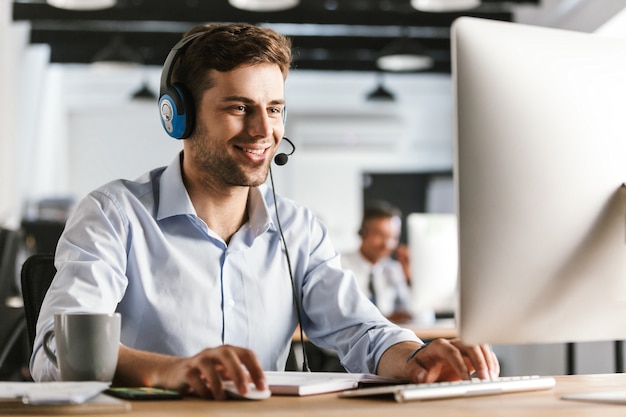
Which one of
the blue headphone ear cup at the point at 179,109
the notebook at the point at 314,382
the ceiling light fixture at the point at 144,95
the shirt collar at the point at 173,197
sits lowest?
the notebook at the point at 314,382

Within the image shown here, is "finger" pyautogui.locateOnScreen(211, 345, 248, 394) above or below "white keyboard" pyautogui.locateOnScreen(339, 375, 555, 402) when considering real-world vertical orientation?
above

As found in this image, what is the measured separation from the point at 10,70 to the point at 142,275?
5.80 meters

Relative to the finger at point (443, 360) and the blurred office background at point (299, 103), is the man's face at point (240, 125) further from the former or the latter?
the blurred office background at point (299, 103)

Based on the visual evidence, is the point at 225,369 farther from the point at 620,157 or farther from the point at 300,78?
the point at 300,78

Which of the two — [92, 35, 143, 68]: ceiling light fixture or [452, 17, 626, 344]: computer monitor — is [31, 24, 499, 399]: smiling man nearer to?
[452, 17, 626, 344]: computer monitor

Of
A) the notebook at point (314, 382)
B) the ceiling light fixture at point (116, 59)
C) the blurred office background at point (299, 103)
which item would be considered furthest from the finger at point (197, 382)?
the ceiling light fixture at point (116, 59)

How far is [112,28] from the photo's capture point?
816 cm

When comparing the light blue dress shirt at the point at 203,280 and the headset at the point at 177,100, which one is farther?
the headset at the point at 177,100

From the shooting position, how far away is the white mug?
122 centimetres

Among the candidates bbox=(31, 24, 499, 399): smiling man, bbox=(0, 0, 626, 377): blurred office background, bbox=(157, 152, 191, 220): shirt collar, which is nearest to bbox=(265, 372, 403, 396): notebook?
bbox=(31, 24, 499, 399): smiling man

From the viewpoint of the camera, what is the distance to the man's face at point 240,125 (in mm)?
1691

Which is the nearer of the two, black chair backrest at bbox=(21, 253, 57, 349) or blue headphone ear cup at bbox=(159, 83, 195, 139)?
black chair backrest at bbox=(21, 253, 57, 349)

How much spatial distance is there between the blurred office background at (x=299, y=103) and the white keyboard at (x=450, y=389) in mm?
4815

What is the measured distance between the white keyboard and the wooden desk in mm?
11
